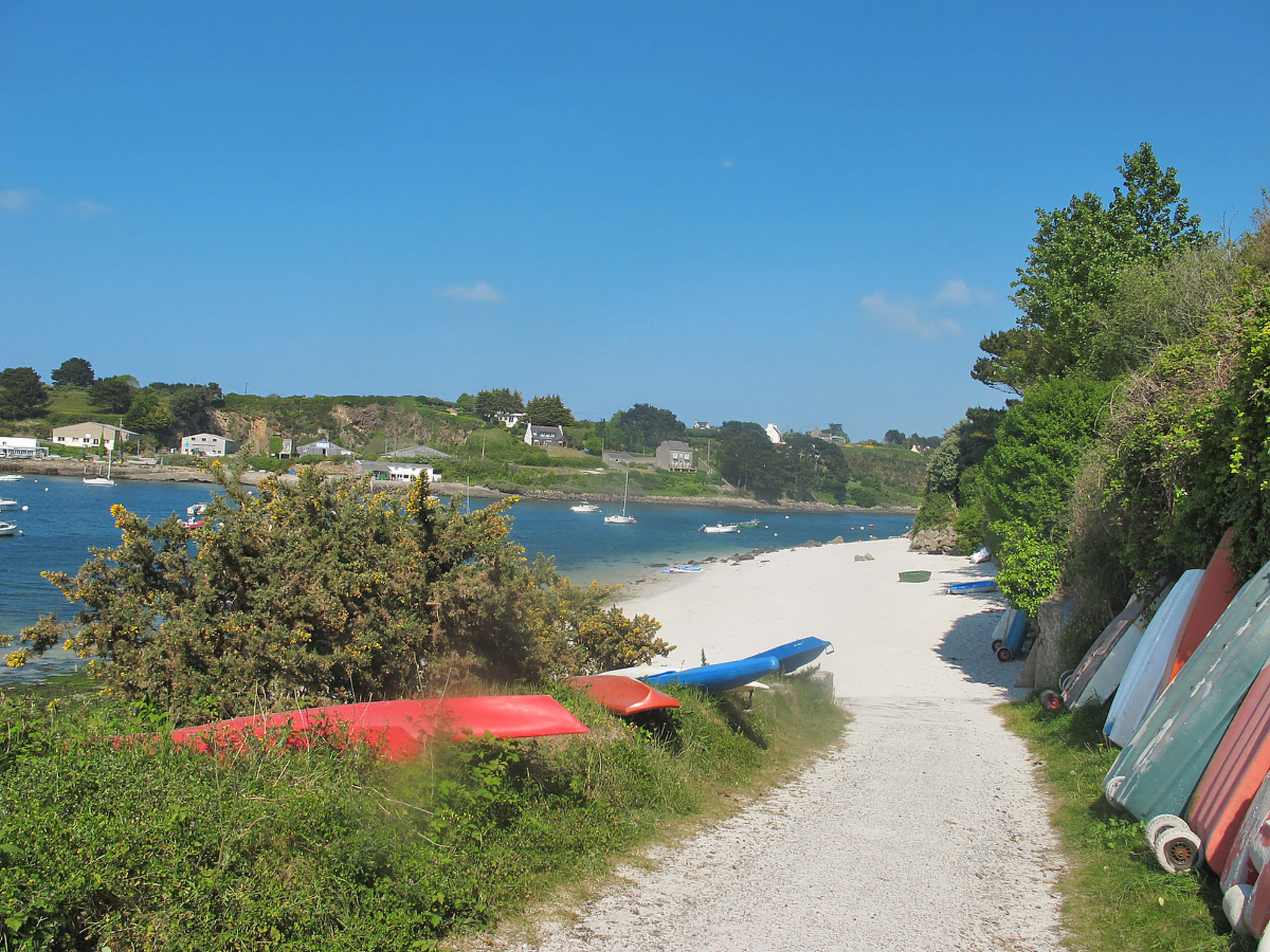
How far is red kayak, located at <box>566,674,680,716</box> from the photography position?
316 inches

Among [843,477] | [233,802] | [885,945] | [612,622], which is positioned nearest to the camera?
[233,802]

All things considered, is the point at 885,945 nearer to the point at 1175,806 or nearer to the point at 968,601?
the point at 1175,806

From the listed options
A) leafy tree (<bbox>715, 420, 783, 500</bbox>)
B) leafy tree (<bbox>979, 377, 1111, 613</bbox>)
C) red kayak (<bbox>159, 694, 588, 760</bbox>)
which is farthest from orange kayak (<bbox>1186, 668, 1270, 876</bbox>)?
leafy tree (<bbox>715, 420, 783, 500</bbox>)

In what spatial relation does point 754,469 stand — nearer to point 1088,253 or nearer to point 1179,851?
point 1088,253

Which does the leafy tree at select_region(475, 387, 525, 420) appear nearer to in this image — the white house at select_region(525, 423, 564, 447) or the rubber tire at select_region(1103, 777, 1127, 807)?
the white house at select_region(525, 423, 564, 447)

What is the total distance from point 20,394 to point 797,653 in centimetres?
13453

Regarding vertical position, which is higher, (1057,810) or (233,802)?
(233,802)

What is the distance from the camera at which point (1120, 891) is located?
211 inches

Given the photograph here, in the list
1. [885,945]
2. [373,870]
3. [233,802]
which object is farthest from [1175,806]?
[233,802]

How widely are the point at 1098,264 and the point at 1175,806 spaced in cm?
2342

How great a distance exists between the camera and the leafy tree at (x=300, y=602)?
675 centimetres

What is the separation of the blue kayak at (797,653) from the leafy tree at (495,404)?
166901 millimetres

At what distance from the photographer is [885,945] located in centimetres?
464

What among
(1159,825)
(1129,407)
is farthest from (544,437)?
(1159,825)
